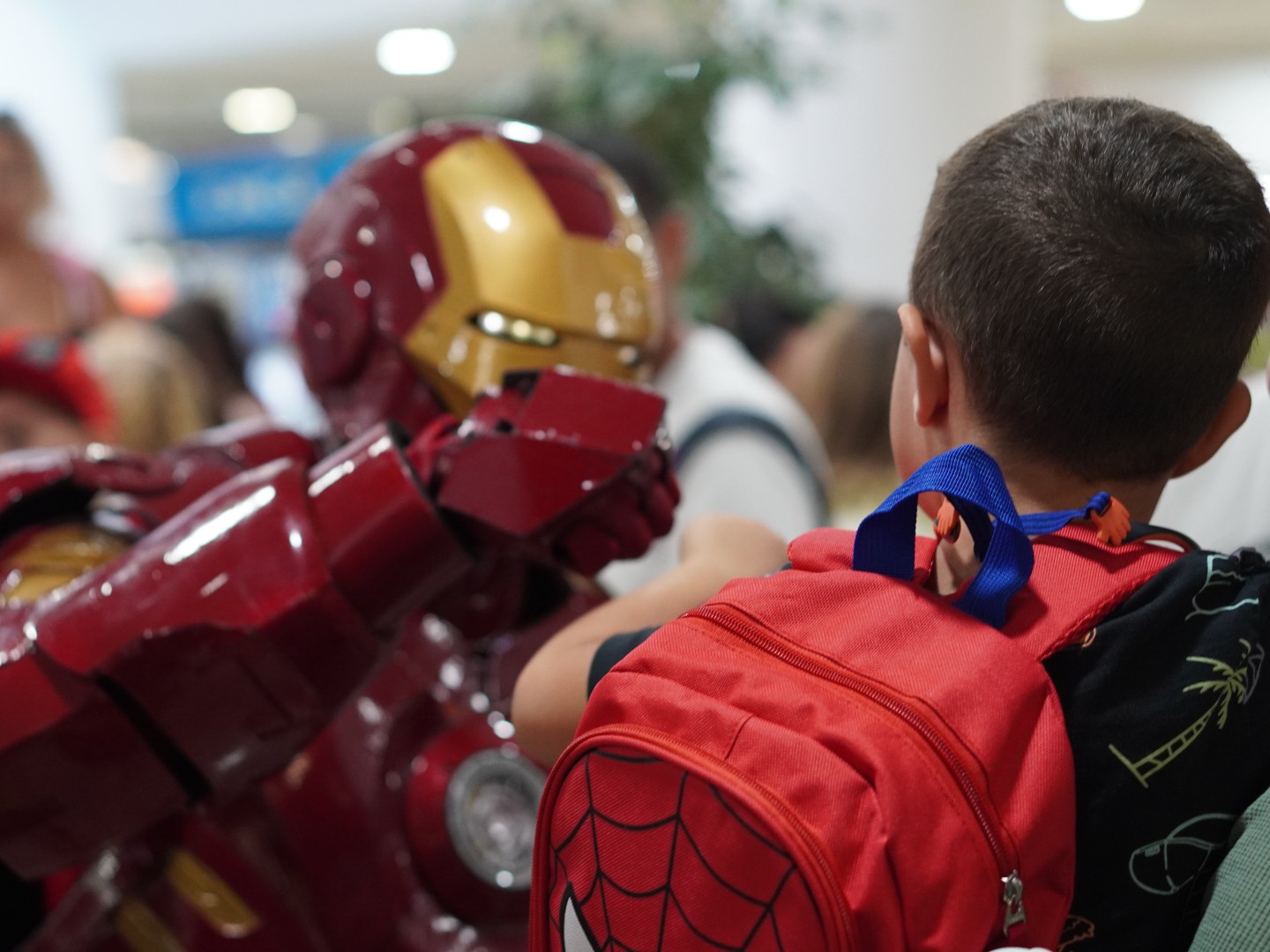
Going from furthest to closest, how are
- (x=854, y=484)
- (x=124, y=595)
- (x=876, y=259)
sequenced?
(x=876, y=259)
(x=854, y=484)
(x=124, y=595)

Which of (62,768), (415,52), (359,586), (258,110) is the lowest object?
(258,110)

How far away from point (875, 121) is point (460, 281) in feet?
7.52

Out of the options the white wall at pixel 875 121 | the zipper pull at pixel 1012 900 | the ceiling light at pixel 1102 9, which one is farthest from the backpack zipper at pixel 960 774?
the ceiling light at pixel 1102 9

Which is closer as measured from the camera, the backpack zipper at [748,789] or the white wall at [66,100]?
the backpack zipper at [748,789]

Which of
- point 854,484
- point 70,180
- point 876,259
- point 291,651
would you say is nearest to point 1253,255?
point 291,651

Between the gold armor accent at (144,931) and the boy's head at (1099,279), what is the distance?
0.62 metres

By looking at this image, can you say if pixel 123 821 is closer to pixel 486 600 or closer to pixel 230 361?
pixel 486 600

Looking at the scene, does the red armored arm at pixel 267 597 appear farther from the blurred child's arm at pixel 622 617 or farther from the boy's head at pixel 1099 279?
the boy's head at pixel 1099 279

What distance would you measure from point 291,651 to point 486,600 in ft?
0.67

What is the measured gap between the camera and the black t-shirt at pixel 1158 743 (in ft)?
1.86

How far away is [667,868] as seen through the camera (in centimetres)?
54

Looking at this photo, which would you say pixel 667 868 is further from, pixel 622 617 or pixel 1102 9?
pixel 1102 9

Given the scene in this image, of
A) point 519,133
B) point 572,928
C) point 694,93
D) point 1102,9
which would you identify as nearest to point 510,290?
point 519,133

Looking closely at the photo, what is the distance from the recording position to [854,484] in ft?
6.78
